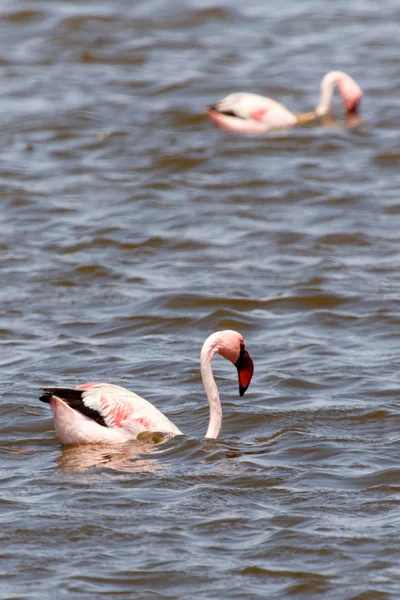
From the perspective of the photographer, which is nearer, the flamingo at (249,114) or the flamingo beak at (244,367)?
the flamingo beak at (244,367)

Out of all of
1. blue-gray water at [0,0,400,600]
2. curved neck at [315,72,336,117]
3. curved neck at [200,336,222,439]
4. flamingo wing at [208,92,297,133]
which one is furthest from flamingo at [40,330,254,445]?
curved neck at [315,72,336,117]

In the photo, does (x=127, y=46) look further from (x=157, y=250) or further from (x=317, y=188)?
(x=157, y=250)

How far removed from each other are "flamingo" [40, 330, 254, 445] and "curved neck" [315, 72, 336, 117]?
9107 mm

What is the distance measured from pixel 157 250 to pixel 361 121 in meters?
5.37

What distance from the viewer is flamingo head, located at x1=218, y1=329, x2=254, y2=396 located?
8164 millimetres

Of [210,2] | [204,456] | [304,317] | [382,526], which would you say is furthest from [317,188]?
[210,2]

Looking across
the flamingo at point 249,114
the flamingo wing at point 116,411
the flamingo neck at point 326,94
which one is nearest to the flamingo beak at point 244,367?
the flamingo wing at point 116,411

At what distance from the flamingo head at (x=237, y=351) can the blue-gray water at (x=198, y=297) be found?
435 mm

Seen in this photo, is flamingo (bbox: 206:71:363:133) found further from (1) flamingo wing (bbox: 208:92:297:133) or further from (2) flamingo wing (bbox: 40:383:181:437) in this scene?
(2) flamingo wing (bbox: 40:383:181:437)

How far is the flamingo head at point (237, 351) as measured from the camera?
8164 millimetres

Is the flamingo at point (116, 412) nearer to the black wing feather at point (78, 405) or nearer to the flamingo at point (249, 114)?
the black wing feather at point (78, 405)

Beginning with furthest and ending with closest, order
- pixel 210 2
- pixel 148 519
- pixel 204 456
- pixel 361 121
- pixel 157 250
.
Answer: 1. pixel 210 2
2. pixel 361 121
3. pixel 157 250
4. pixel 204 456
5. pixel 148 519

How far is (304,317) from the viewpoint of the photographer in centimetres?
1070

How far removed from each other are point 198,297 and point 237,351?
9.57 ft
